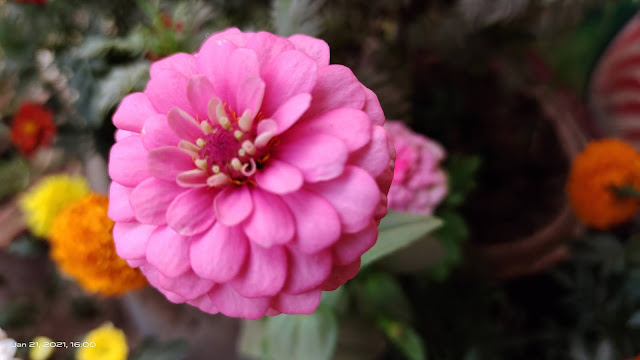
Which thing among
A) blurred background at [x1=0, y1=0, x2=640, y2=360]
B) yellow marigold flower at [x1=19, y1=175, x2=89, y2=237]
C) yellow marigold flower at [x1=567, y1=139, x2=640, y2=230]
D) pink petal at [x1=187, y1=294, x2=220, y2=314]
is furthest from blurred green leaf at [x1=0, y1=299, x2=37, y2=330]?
yellow marigold flower at [x1=567, y1=139, x2=640, y2=230]

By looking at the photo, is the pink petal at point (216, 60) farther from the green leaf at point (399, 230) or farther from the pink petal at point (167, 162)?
the green leaf at point (399, 230)

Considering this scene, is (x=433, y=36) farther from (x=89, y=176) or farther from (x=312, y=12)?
(x=89, y=176)

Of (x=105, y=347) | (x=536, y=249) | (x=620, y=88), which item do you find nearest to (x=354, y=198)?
(x=105, y=347)

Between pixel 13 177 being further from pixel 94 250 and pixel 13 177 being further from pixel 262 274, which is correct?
pixel 262 274

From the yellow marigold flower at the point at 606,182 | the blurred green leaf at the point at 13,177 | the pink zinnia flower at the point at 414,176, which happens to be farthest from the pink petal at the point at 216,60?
the blurred green leaf at the point at 13,177

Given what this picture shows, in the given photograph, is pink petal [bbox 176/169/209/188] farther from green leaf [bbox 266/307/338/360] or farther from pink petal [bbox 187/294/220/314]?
green leaf [bbox 266/307/338/360]

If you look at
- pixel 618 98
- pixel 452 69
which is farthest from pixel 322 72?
pixel 618 98
